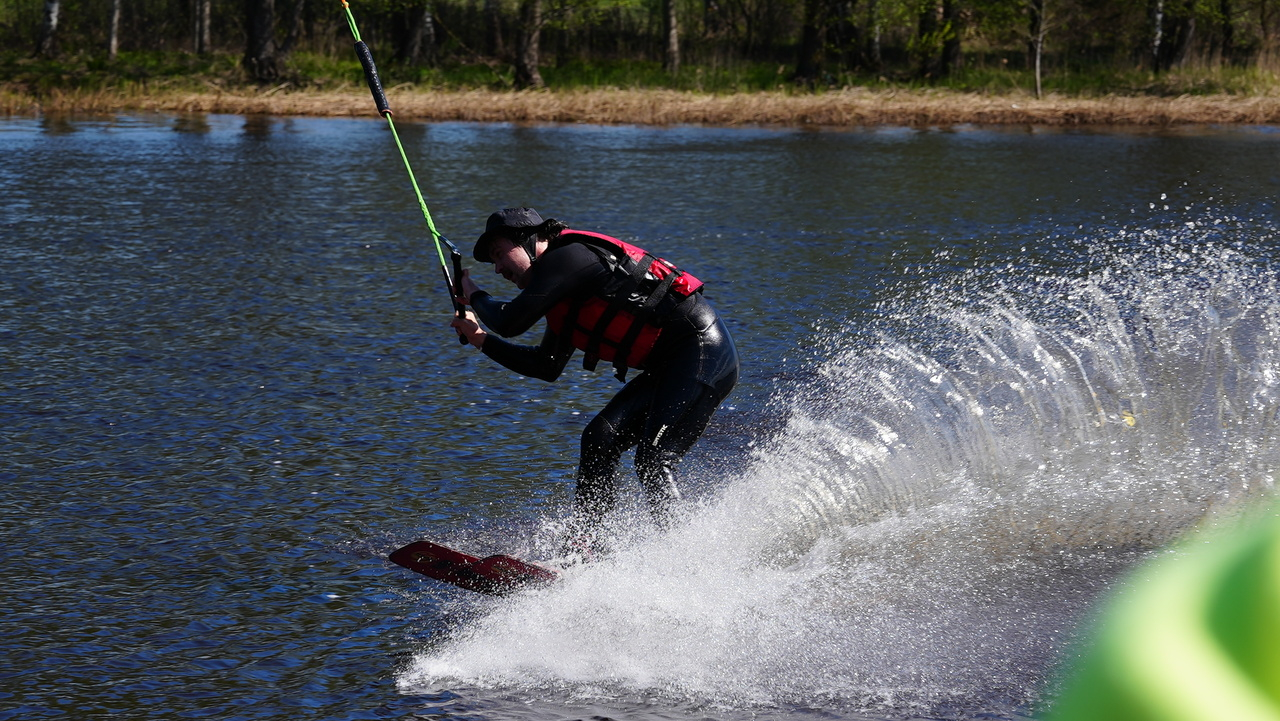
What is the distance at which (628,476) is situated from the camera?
24.4 feet

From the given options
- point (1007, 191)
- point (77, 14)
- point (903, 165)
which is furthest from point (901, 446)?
point (77, 14)

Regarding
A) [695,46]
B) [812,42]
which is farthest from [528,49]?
[695,46]

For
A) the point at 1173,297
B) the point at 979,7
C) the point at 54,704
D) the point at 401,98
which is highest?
the point at 979,7

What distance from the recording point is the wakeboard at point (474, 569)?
18.2 ft

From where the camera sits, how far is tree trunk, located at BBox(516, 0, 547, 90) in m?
36.4

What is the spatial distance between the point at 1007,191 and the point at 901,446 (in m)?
13.0

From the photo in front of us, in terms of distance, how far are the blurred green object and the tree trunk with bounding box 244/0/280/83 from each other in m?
36.3

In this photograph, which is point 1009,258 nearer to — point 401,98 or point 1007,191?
point 1007,191

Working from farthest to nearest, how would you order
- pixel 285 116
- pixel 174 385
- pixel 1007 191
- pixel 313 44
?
pixel 313 44, pixel 285 116, pixel 1007 191, pixel 174 385

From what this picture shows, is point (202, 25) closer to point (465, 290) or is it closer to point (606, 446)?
point (465, 290)

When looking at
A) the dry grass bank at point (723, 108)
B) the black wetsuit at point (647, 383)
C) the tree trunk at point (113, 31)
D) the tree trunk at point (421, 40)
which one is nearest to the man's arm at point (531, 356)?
the black wetsuit at point (647, 383)

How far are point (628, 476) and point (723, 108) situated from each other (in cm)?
2486

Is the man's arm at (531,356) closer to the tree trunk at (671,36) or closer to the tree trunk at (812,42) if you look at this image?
the tree trunk at (812,42)

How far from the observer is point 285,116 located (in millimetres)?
31891
